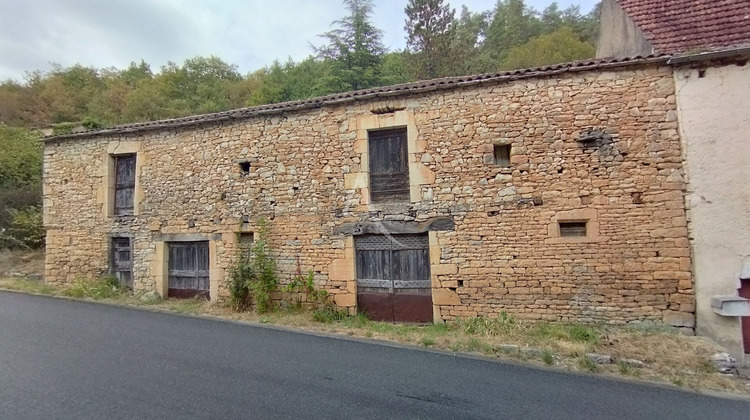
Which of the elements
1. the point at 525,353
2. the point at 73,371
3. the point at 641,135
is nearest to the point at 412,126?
the point at 641,135

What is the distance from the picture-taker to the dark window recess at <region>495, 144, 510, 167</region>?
6533mm

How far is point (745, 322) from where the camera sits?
16.9 feet

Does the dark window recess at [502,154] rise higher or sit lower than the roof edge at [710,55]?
lower

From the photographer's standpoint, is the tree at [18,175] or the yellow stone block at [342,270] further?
the tree at [18,175]

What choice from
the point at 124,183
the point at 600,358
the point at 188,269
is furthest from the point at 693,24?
the point at 124,183

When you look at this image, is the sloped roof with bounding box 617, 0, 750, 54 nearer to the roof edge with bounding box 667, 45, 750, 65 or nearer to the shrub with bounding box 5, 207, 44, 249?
the roof edge with bounding box 667, 45, 750, 65

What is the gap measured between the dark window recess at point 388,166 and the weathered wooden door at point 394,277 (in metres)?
0.87

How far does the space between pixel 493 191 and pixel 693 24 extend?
4460mm

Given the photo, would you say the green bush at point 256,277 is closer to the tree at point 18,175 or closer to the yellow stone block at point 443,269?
the yellow stone block at point 443,269

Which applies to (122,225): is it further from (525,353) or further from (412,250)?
(525,353)

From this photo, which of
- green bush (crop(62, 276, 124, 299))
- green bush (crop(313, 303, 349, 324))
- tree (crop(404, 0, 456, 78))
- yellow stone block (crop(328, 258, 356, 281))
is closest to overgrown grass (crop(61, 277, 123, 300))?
green bush (crop(62, 276, 124, 299))

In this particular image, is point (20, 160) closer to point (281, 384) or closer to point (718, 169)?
point (281, 384)

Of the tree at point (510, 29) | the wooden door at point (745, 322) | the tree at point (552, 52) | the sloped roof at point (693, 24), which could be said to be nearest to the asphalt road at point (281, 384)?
the wooden door at point (745, 322)

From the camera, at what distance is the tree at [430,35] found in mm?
17453
